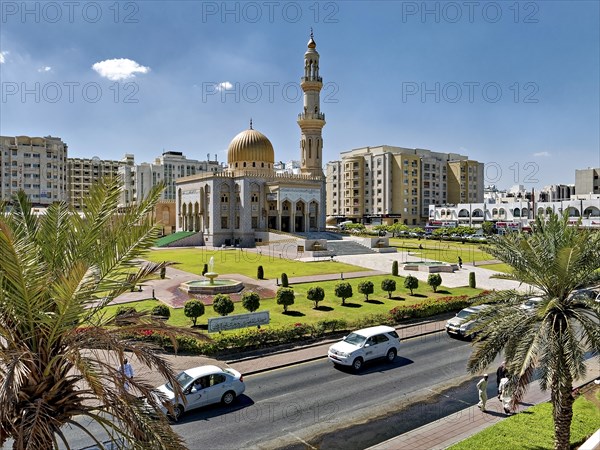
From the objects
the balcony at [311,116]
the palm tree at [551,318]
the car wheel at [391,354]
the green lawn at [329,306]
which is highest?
the balcony at [311,116]

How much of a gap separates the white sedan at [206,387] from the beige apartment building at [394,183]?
91.8m

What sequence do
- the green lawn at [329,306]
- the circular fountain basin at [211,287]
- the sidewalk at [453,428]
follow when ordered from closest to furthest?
the sidewalk at [453,428] < the green lawn at [329,306] < the circular fountain basin at [211,287]

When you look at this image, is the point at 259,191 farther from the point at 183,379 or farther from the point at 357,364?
the point at 183,379

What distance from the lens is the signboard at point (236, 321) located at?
20484 millimetres

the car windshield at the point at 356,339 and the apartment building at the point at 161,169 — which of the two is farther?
the apartment building at the point at 161,169

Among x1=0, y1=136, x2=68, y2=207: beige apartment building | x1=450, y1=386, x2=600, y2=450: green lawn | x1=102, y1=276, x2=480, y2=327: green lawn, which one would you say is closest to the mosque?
x1=102, y1=276, x2=480, y2=327: green lawn

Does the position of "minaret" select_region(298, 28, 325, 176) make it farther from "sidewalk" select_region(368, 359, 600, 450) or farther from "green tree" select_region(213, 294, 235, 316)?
"sidewalk" select_region(368, 359, 600, 450)

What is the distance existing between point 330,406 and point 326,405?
14 cm

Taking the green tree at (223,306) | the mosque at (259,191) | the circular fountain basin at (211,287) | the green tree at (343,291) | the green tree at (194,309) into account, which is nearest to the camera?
the green tree at (194,309)

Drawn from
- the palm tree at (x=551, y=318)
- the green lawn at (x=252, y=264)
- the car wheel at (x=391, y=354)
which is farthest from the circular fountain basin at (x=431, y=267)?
the palm tree at (x=551, y=318)

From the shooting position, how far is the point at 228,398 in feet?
46.4

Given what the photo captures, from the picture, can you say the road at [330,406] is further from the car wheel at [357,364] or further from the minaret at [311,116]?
the minaret at [311,116]

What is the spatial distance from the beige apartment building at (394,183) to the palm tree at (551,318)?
92569 mm

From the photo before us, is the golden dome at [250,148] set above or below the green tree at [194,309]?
above
